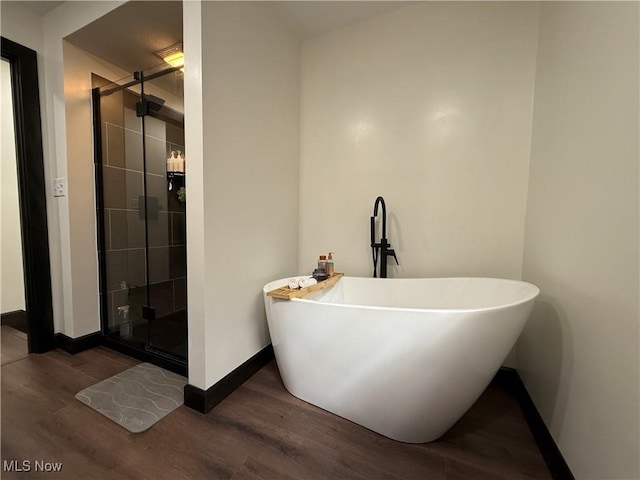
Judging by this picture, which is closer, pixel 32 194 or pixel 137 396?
pixel 137 396

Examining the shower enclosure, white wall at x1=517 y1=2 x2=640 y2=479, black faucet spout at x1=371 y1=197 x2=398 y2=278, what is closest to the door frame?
the shower enclosure

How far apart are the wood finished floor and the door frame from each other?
1.80ft

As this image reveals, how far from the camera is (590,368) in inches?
32.0

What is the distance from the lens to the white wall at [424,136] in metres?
Result: 1.45

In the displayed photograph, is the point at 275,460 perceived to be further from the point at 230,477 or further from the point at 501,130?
the point at 501,130

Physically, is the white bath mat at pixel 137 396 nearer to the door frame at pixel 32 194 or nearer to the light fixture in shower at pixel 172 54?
the door frame at pixel 32 194

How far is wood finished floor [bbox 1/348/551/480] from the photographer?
942mm

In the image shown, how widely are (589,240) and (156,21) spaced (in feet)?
8.09

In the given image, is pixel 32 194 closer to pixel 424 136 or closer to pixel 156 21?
pixel 156 21

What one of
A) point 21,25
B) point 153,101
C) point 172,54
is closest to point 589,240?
point 153,101

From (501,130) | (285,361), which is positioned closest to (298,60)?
(501,130)

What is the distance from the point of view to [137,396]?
134 cm

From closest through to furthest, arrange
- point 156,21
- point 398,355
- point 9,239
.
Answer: point 398,355
point 156,21
point 9,239

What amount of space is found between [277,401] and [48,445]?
0.95 meters
